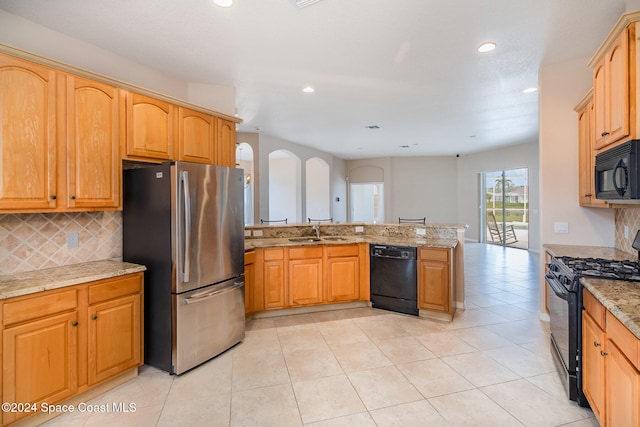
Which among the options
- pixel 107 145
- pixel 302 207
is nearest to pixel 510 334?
pixel 107 145

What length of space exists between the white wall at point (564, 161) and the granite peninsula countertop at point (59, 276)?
4060 mm

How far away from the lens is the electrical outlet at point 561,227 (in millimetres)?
3303

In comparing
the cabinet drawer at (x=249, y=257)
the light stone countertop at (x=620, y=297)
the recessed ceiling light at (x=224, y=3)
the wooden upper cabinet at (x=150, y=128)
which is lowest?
the cabinet drawer at (x=249, y=257)

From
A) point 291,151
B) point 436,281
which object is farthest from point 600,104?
point 291,151

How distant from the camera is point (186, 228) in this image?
8.23 ft

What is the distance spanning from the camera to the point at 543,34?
8.80 feet

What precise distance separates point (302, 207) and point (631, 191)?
21.2 ft

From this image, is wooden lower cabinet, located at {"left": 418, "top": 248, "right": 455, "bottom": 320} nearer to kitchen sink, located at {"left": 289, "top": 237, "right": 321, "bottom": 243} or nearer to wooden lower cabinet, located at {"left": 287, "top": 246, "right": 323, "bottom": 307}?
wooden lower cabinet, located at {"left": 287, "top": 246, "right": 323, "bottom": 307}

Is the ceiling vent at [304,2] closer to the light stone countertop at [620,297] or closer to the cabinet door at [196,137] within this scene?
the cabinet door at [196,137]

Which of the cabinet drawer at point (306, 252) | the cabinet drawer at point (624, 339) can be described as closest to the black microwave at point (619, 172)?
the cabinet drawer at point (624, 339)

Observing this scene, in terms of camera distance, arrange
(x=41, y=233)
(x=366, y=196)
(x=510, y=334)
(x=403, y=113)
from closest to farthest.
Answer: (x=41, y=233)
(x=510, y=334)
(x=403, y=113)
(x=366, y=196)

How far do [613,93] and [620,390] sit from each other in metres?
1.86

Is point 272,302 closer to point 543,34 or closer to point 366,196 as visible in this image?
point 543,34

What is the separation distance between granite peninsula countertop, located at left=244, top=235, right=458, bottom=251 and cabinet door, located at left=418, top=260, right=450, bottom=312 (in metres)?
0.24
